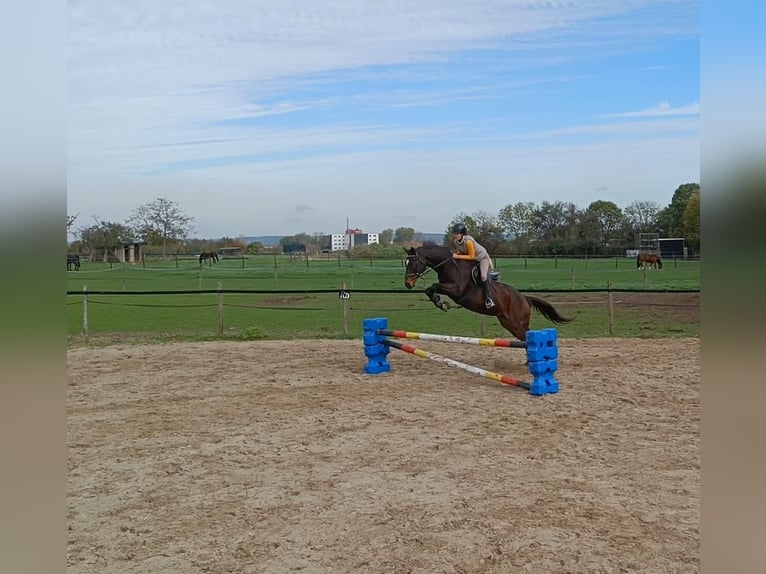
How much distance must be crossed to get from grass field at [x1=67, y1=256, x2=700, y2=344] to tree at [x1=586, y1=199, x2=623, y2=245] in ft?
4.72

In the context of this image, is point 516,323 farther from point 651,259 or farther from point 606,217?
point 606,217

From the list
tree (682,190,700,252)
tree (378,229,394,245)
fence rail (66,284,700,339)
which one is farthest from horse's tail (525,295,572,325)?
tree (378,229,394,245)

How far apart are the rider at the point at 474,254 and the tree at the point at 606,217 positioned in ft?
84.6

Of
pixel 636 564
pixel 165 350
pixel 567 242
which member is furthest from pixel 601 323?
pixel 567 242

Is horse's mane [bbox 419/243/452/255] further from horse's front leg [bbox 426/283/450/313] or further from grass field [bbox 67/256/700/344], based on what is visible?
grass field [bbox 67/256/700/344]

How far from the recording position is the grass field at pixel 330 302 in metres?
13.4

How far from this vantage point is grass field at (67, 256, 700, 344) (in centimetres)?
1336

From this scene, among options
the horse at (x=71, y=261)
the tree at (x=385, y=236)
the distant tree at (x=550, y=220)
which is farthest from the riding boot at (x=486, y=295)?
the distant tree at (x=550, y=220)

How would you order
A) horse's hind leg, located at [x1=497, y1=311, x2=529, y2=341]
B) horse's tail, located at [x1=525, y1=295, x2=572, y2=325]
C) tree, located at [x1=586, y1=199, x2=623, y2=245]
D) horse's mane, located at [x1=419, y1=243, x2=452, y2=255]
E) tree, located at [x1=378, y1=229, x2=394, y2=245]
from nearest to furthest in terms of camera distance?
horse's mane, located at [x1=419, y1=243, x2=452, y2=255], horse's hind leg, located at [x1=497, y1=311, x2=529, y2=341], horse's tail, located at [x1=525, y1=295, x2=572, y2=325], tree, located at [x1=378, y1=229, x2=394, y2=245], tree, located at [x1=586, y1=199, x2=623, y2=245]

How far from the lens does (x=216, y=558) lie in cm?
332

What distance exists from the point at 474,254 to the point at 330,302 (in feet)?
39.4

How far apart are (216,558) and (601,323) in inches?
489

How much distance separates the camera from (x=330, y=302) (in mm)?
19656
